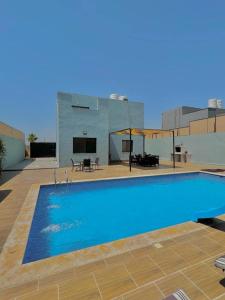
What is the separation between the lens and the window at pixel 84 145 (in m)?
13.8

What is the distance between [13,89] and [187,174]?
621 inches

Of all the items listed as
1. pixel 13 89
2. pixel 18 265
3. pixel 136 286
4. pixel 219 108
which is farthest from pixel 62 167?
pixel 219 108

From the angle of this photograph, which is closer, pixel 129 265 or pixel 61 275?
pixel 61 275

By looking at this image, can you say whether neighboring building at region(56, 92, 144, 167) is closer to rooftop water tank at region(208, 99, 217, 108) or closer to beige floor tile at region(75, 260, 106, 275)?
beige floor tile at region(75, 260, 106, 275)

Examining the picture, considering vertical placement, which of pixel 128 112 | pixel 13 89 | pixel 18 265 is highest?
pixel 13 89

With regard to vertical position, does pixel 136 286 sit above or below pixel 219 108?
below

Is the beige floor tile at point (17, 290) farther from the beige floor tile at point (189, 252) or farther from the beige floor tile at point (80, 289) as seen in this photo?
the beige floor tile at point (189, 252)

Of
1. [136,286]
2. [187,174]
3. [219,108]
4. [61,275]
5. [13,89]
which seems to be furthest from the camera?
[219,108]

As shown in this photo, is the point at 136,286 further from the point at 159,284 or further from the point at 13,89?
the point at 13,89

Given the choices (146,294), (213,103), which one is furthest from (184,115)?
(146,294)

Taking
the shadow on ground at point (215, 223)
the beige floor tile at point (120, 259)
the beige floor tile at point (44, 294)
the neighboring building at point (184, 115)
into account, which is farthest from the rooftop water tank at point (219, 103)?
the beige floor tile at point (44, 294)

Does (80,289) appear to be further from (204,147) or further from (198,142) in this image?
(198,142)

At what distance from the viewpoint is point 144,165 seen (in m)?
13.6

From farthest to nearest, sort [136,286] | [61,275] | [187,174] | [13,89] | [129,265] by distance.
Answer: [13,89] → [187,174] → [129,265] → [61,275] → [136,286]
